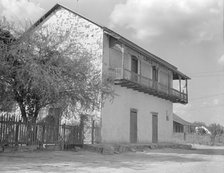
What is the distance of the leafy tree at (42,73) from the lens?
15.5 metres

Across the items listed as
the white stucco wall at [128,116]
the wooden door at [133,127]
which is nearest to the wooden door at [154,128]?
the white stucco wall at [128,116]

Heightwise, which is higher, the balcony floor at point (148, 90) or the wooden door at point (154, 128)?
the balcony floor at point (148, 90)

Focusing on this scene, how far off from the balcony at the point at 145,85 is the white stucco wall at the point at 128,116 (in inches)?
23.9

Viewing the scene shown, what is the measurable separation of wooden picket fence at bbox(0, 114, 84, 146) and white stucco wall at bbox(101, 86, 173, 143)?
3.08m

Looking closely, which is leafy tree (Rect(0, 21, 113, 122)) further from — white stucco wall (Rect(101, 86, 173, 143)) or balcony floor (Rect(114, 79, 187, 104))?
white stucco wall (Rect(101, 86, 173, 143))

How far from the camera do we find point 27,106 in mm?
18578

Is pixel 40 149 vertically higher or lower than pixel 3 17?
lower

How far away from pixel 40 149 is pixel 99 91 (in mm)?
4243

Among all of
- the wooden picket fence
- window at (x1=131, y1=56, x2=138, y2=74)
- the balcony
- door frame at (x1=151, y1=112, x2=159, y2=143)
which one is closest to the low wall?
the balcony

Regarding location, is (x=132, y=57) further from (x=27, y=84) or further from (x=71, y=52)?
(x=27, y=84)

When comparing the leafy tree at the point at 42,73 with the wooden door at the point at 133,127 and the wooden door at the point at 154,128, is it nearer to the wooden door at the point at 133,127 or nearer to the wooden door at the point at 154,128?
the wooden door at the point at 133,127

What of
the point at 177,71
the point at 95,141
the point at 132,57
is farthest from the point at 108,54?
the point at 177,71

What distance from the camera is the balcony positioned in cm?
2283

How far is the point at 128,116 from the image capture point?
25531 mm
